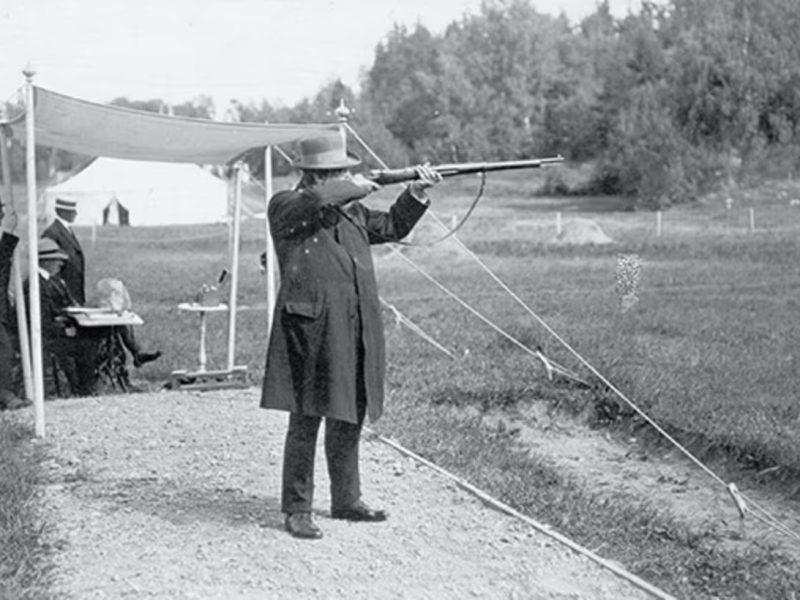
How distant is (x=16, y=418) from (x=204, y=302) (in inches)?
96.8

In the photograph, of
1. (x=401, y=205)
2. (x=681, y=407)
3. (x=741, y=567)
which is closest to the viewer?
(x=401, y=205)

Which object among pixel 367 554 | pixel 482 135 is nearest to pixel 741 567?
pixel 367 554

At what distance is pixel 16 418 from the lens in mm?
10844

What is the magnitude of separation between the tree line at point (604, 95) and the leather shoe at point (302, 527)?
16.1 metres

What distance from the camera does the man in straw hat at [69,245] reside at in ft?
41.6

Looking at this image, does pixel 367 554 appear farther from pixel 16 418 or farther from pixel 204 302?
pixel 204 302

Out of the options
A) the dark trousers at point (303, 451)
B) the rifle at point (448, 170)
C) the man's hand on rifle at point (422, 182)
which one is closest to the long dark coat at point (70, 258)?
the rifle at point (448, 170)

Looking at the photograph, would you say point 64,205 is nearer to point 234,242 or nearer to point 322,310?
point 234,242

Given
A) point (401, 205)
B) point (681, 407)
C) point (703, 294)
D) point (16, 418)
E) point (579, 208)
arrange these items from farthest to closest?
point (579, 208) < point (703, 294) < point (681, 407) < point (16, 418) < point (401, 205)

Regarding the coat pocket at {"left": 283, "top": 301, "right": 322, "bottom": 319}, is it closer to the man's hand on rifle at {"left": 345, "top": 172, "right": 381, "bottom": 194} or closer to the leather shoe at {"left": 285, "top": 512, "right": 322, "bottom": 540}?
the man's hand on rifle at {"left": 345, "top": 172, "right": 381, "bottom": 194}

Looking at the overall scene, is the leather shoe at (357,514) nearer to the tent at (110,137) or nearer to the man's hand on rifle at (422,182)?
the man's hand on rifle at (422,182)

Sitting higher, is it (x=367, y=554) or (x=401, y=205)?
(x=401, y=205)

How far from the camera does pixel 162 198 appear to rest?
5388 centimetres

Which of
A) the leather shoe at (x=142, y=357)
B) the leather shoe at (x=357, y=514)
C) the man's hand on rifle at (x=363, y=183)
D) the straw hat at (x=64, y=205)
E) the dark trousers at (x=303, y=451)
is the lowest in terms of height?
the leather shoe at (x=357, y=514)
